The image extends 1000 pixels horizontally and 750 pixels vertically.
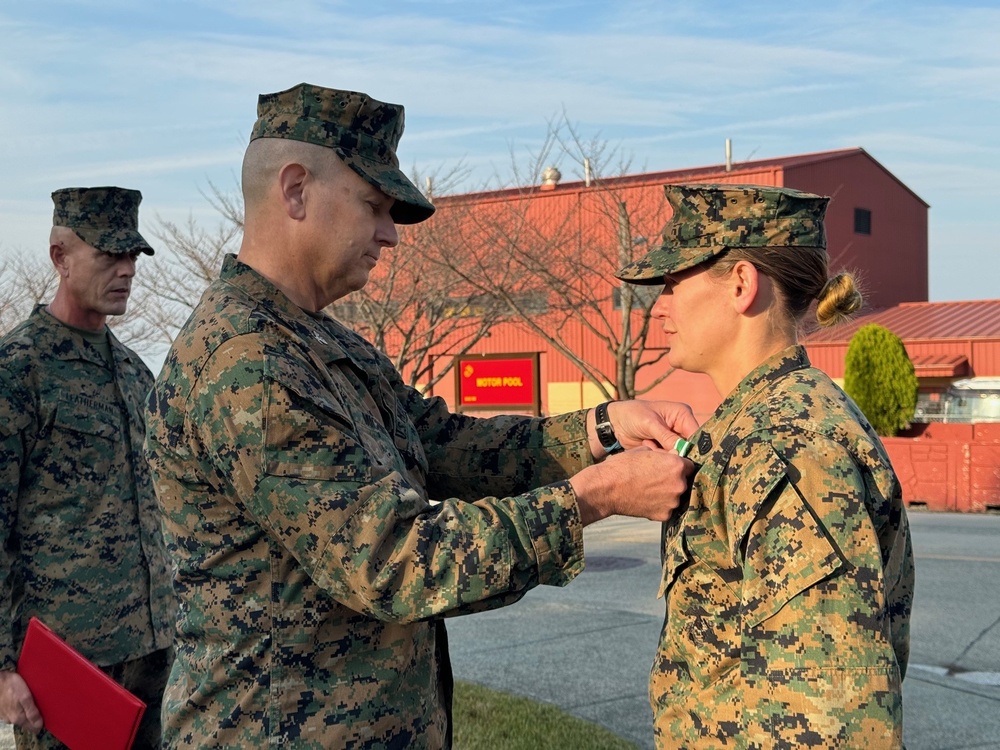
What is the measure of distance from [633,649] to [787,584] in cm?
569

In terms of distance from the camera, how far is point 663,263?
254 cm

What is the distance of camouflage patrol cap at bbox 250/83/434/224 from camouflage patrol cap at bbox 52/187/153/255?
225 centimetres

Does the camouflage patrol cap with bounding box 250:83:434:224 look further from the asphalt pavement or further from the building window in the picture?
the building window

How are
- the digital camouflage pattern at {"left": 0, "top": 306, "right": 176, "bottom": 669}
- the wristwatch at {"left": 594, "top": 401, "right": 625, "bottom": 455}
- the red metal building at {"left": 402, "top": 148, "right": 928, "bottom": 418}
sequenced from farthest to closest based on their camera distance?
the red metal building at {"left": 402, "top": 148, "right": 928, "bottom": 418}, the digital camouflage pattern at {"left": 0, "top": 306, "right": 176, "bottom": 669}, the wristwatch at {"left": 594, "top": 401, "right": 625, "bottom": 455}

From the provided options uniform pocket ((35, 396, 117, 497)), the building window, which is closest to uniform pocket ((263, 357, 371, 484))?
uniform pocket ((35, 396, 117, 497))

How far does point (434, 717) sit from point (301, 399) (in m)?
0.93

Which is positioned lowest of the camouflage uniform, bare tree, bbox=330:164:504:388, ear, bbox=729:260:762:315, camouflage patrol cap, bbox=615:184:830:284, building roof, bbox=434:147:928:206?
the camouflage uniform

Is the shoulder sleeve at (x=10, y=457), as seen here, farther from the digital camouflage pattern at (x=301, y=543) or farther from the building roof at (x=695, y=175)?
the building roof at (x=695, y=175)

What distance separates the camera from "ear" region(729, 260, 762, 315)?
246 centimetres

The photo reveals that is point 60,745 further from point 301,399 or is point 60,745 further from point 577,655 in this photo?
point 577,655

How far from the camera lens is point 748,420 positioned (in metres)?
2.31

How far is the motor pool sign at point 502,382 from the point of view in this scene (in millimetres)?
26078

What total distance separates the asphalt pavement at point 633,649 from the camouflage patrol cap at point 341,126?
3.95 meters

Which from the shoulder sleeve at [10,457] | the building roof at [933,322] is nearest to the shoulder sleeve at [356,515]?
the shoulder sleeve at [10,457]
